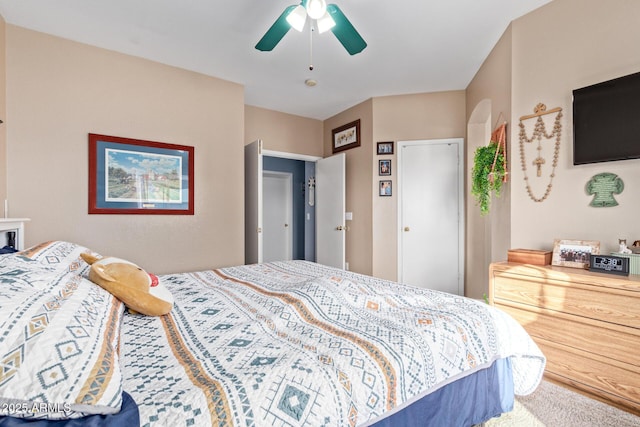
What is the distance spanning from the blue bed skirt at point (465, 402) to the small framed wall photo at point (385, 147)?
9.75ft

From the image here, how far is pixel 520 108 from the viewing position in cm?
241

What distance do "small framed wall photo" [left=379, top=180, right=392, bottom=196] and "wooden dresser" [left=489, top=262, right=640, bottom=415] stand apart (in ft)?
6.56

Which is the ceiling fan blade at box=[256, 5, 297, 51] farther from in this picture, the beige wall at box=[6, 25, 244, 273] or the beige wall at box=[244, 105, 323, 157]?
the beige wall at box=[244, 105, 323, 157]

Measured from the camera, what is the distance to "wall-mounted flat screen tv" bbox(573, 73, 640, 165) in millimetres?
1792

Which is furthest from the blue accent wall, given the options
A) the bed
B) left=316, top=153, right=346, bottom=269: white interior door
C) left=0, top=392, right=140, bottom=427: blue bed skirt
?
left=0, top=392, right=140, bottom=427: blue bed skirt

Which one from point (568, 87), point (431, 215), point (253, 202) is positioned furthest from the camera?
point (431, 215)

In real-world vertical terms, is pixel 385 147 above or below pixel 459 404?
above

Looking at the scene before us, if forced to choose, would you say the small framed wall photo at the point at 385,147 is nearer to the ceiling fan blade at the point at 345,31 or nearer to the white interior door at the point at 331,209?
A: the white interior door at the point at 331,209

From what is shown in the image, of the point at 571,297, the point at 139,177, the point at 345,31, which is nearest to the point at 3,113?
the point at 139,177

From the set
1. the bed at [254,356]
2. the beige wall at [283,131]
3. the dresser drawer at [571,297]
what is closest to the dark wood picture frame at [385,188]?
the beige wall at [283,131]

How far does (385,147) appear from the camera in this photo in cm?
393

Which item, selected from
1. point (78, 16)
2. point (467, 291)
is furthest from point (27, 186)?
point (467, 291)

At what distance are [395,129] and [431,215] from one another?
1.21 meters

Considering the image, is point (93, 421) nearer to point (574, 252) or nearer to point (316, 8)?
point (316, 8)
